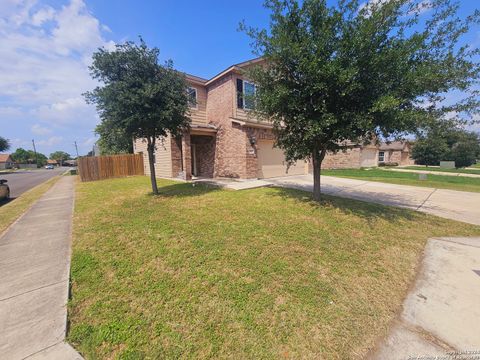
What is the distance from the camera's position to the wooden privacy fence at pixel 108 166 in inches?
616

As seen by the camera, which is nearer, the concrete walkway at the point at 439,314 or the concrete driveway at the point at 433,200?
the concrete walkway at the point at 439,314

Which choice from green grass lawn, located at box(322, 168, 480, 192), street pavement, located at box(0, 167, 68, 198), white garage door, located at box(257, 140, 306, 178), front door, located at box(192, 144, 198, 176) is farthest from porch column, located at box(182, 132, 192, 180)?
green grass lawn, located at box(322, 168, 480, 192)

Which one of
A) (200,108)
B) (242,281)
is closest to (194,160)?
(200,108)

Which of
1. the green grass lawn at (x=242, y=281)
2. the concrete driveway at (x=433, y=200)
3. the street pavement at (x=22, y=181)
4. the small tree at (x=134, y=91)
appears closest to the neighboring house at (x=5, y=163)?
the street pavement at (x=22, y=181)

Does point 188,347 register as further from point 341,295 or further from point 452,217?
point 452,217

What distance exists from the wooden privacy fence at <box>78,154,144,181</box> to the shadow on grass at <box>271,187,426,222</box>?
46.3ft

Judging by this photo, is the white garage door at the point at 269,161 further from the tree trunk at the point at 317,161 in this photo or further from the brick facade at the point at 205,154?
the tree trunk at the point at 317,161

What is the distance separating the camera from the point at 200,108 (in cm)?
1354

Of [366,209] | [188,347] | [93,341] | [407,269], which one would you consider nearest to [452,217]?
[366,209]

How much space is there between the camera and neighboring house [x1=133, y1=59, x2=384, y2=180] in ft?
37.2

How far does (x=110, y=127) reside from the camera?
7281 mm

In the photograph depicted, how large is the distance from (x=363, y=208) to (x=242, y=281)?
501 centimetres

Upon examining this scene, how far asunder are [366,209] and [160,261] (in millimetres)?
5869

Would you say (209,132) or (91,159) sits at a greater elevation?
(209,132)
